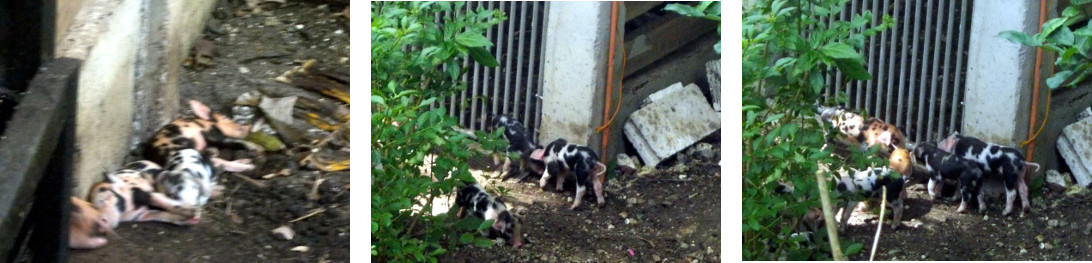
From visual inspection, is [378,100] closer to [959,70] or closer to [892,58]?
[892,58]

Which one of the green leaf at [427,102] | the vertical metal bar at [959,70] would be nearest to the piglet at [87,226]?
the green leaf at [427,102]

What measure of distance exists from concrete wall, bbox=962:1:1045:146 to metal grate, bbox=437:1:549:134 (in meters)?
1.20

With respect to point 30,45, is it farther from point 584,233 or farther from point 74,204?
point 584,233

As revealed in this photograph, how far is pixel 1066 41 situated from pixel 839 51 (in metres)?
0.58

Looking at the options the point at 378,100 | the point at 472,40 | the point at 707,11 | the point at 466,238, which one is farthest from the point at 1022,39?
the point at 378,100

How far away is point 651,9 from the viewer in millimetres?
2924

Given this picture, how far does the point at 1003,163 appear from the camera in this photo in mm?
2918

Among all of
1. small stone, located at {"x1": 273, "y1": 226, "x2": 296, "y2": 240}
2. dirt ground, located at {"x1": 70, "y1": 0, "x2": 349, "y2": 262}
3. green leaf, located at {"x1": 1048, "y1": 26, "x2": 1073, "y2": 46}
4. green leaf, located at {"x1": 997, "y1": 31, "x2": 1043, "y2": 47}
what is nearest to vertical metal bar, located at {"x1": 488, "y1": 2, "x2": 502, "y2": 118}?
dirt ground, located at {"x1": 70, "y1": 0, "x2": 349, "y2": 262}

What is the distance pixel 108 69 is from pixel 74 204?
1.23 feet

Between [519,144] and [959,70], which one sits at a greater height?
[959,70]

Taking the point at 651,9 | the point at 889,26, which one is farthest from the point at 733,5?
the point at 889,26

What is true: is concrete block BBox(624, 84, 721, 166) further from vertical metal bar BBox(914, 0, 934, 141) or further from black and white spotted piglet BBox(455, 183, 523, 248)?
vertical metal bar BBox(914, 0, 934, 141)

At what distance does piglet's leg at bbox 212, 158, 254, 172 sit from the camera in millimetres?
2992

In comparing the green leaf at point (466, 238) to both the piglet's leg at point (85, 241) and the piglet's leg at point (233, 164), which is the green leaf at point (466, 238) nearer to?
the piglet's leg at point (233, 164)
